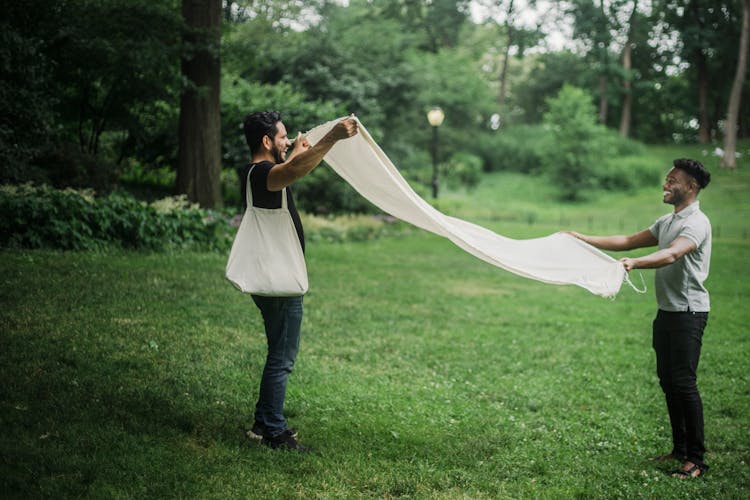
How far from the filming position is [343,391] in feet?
19.8

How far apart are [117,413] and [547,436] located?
343 centimetres

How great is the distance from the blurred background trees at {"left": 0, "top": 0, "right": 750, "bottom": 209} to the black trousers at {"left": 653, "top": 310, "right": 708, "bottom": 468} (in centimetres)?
892

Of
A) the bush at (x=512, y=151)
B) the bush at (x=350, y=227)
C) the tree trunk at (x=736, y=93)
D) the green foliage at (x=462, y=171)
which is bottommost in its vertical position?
the bush at (x=350, y=227)

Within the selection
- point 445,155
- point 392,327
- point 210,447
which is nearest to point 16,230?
point 392,327

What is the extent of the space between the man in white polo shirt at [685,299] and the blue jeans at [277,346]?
2.36 meters

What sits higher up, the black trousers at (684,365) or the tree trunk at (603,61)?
the tree trunk at (603,61)

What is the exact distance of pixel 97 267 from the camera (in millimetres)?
8859

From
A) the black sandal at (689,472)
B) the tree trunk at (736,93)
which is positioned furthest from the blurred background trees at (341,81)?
the black sandal at (689,472)

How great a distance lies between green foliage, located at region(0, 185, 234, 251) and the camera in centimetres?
930

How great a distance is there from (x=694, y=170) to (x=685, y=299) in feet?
3.05

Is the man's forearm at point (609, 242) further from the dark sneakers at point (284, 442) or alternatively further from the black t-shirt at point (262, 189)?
the dark sneakers at point (284, 442)

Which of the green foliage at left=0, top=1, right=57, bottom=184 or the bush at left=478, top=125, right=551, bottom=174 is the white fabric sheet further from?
the bush at left=478, top=125, right=551, bottom=174

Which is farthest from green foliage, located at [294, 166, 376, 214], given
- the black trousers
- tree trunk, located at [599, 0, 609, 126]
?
tree trunk, located at [599, 0, 609, 126]

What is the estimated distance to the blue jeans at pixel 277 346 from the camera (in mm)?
4383
